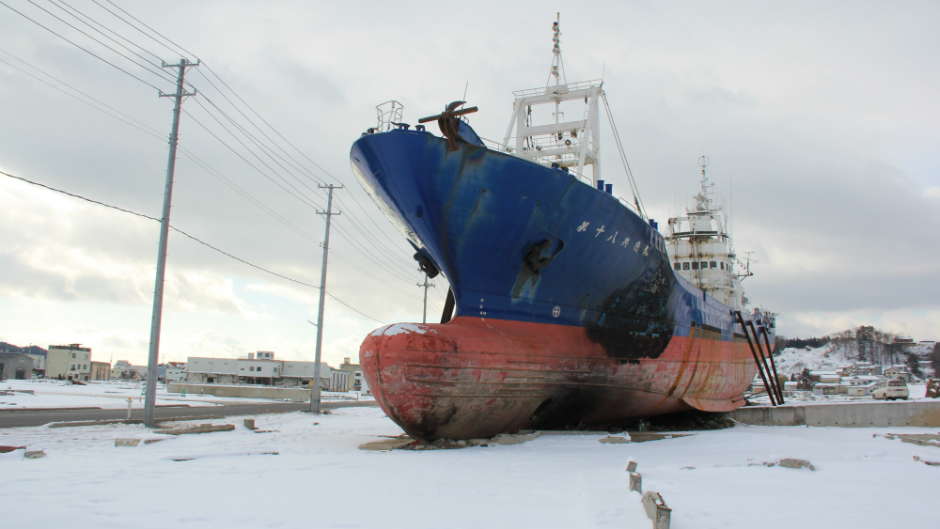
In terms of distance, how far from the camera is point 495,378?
364 inches

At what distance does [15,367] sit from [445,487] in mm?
80884

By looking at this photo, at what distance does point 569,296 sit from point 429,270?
3.44 metres

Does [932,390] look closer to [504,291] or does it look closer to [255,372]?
[504,291]

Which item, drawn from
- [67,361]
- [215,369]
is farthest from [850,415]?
[67,361]

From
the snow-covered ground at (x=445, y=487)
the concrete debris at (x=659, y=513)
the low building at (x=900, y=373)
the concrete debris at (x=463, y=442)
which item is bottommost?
the low building at (x=900, y=373)

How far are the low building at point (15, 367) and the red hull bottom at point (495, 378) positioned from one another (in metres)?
75.5

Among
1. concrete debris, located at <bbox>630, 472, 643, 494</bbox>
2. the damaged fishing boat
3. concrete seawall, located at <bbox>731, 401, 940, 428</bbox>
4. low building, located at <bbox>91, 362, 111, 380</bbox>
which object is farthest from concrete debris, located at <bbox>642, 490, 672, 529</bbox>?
low building, located at <bbox>91, 362, 111, 380</bbox>

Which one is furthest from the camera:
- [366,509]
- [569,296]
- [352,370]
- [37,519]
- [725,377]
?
[352,370]

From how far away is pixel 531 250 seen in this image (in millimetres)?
10141

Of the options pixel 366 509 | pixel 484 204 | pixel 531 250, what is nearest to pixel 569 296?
pixel 531 250

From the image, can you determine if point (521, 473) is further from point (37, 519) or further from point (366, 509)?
point (37, 519)

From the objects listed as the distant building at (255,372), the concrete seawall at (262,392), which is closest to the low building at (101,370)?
the distant building at (255,372)

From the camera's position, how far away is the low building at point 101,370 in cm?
8669

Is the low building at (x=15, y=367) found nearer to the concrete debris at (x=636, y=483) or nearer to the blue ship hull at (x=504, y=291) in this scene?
the blue ship hull at (x=504, y=291)
